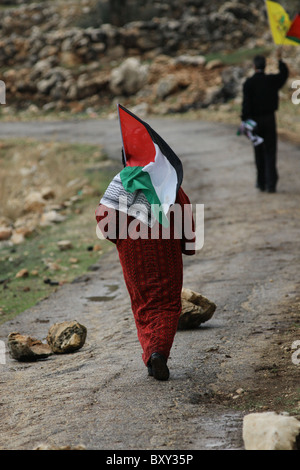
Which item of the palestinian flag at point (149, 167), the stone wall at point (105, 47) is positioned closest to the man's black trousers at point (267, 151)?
the palestinian flag at point (149, 167)

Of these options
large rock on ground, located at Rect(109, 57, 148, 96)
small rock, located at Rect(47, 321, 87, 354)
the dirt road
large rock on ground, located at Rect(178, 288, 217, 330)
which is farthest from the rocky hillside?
small rock, located at Rect(47, 321, 87, 354)

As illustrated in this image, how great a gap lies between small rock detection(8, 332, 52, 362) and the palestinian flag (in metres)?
Answer: 1.71

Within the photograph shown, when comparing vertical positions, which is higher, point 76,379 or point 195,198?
point 76,379

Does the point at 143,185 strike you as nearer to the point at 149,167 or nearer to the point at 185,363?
the point at 149,167

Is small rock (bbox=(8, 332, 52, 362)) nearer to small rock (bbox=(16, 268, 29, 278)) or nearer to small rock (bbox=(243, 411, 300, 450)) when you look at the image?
small rock (bbox=(243, 411, 300, 450))

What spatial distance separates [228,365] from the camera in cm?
484

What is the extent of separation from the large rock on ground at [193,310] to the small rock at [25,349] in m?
1.12

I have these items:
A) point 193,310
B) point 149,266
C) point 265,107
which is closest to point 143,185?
point 149,266

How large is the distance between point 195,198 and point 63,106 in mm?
17588

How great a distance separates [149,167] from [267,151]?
270 inches

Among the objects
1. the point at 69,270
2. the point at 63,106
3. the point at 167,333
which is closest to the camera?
the point at 167,333

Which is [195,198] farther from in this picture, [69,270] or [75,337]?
[75,337]

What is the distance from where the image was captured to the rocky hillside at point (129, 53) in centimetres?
2539

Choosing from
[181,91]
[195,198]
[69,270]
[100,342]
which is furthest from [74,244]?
[181,91]
